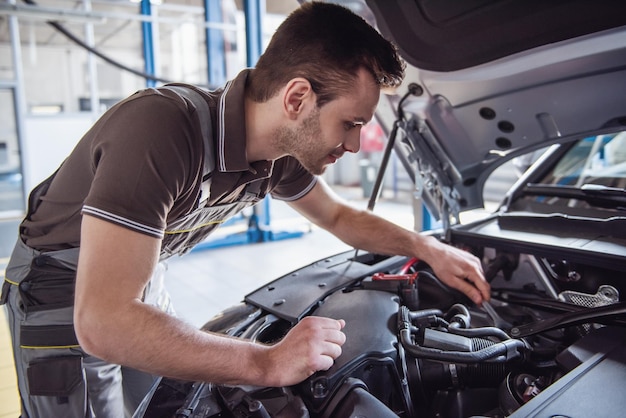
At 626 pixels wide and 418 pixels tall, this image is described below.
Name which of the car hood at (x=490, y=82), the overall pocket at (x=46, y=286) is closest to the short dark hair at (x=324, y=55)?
the car hood at (x=490, y=82)

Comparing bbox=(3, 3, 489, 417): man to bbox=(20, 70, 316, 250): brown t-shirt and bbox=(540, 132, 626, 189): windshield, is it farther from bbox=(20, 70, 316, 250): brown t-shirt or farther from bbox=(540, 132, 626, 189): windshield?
bbox=(540, 132, 626, 189): windshield

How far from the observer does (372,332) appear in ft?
3.46

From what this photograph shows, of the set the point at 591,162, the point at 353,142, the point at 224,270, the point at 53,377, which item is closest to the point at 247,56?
the point at 224,270

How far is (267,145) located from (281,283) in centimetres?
44

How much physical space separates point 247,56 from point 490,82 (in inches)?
145

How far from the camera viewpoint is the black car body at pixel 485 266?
3.12 ft

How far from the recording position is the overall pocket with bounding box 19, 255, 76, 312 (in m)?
1.18

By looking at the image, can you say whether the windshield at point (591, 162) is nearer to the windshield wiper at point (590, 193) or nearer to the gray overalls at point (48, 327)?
the windshield wiper at point (590, 193)

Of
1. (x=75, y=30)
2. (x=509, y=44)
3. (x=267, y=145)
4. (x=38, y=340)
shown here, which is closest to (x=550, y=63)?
(x=509, y=44)

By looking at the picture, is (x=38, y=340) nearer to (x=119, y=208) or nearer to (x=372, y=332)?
(x=119, y=208)

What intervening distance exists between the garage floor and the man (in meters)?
1.21

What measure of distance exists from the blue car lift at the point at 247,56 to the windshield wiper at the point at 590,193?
3079 millimetres

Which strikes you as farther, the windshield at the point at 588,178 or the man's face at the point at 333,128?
the windshield at the point at 588,178

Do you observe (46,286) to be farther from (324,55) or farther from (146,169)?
(324,55)
